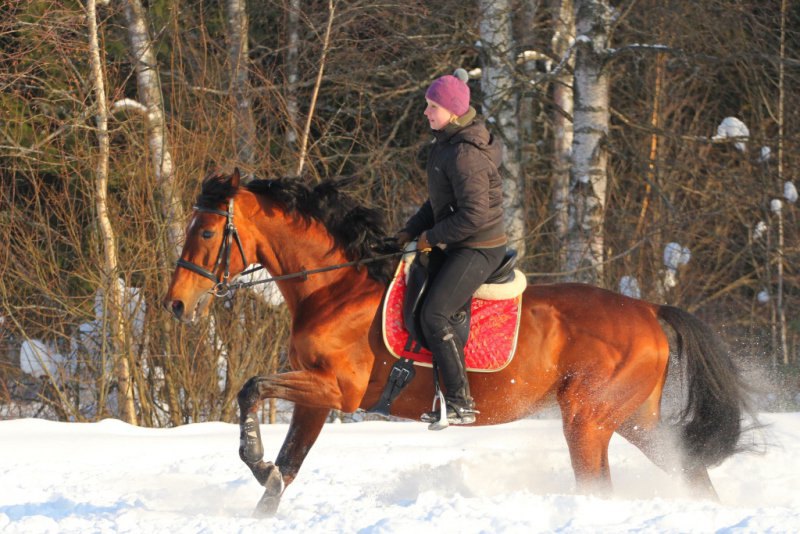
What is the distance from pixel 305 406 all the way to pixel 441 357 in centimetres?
83

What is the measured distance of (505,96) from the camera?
11.0 metres

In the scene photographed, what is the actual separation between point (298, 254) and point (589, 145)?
592cm

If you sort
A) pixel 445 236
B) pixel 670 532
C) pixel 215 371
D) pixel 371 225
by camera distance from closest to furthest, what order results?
pixel 670 532
pixel 445 236
pixel 371 225
pixel 215 371

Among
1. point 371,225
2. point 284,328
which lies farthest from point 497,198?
point 284,328

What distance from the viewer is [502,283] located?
557 cm

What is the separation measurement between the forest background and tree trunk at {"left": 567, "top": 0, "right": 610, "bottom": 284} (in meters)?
0.02

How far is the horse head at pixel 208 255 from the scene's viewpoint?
5313 mm

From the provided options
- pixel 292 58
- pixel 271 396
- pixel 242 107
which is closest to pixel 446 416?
pixel 271 396

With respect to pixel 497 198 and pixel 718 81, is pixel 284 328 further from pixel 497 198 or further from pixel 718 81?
pixel 718 81

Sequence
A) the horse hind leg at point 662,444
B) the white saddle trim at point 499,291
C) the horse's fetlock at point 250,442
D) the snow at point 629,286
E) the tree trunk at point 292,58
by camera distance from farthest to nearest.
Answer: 1. the snow at point 629,286
2. the tree trunk at point 292,58
3. the horse hind leg at point 662,444
4. the white saddle trim at point 499,291
5. the horse's fetlock at point 250,442

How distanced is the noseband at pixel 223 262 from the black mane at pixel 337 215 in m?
0.31

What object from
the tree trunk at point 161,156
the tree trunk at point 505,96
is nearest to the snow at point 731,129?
the tree trunk at point 505,96

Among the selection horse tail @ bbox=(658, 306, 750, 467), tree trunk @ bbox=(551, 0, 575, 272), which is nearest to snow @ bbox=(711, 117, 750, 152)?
tree trunk @ bbox=(551, 0, 575, 272)

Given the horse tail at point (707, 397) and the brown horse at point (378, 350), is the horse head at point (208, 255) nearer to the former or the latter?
the brown horse at point (378, 350)
